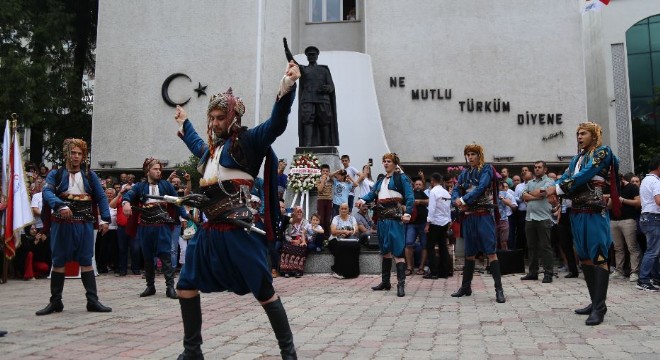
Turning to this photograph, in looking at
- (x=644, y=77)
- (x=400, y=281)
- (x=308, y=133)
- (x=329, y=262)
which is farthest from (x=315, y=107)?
(x=644, y=77)

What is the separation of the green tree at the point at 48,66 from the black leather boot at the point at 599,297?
18.1 metres

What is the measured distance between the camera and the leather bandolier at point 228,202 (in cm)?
423

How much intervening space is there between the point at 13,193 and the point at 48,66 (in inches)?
617

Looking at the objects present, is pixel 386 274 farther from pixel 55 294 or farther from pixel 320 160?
pixel 320 160

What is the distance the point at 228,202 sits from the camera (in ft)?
14.0

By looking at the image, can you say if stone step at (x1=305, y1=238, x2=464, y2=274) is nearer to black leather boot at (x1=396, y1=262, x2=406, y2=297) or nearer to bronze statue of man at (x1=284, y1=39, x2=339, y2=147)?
black leather boot at (x1=396, y1=262, x2=406, y2=297)

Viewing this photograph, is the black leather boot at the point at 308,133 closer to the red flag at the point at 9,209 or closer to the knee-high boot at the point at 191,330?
the red flag at the point at 9,209

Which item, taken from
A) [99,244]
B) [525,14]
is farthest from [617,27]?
[99,244]

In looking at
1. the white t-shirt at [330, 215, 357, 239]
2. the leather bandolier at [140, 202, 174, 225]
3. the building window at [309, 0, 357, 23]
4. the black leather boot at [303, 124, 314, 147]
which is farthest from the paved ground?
the building window at [309, 0, 357, 23]

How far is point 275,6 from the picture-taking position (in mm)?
21906

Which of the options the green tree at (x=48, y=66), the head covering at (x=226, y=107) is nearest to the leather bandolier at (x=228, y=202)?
the head covering at (x=226, y=107)

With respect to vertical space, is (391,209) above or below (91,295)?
above

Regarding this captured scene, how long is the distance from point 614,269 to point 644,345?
6.95 m

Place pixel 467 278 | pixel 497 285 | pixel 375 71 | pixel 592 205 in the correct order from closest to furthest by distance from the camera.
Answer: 1. pixel 592 205
2. pixel 497 285
3. pixel 467 278
4. pixel 375 71
